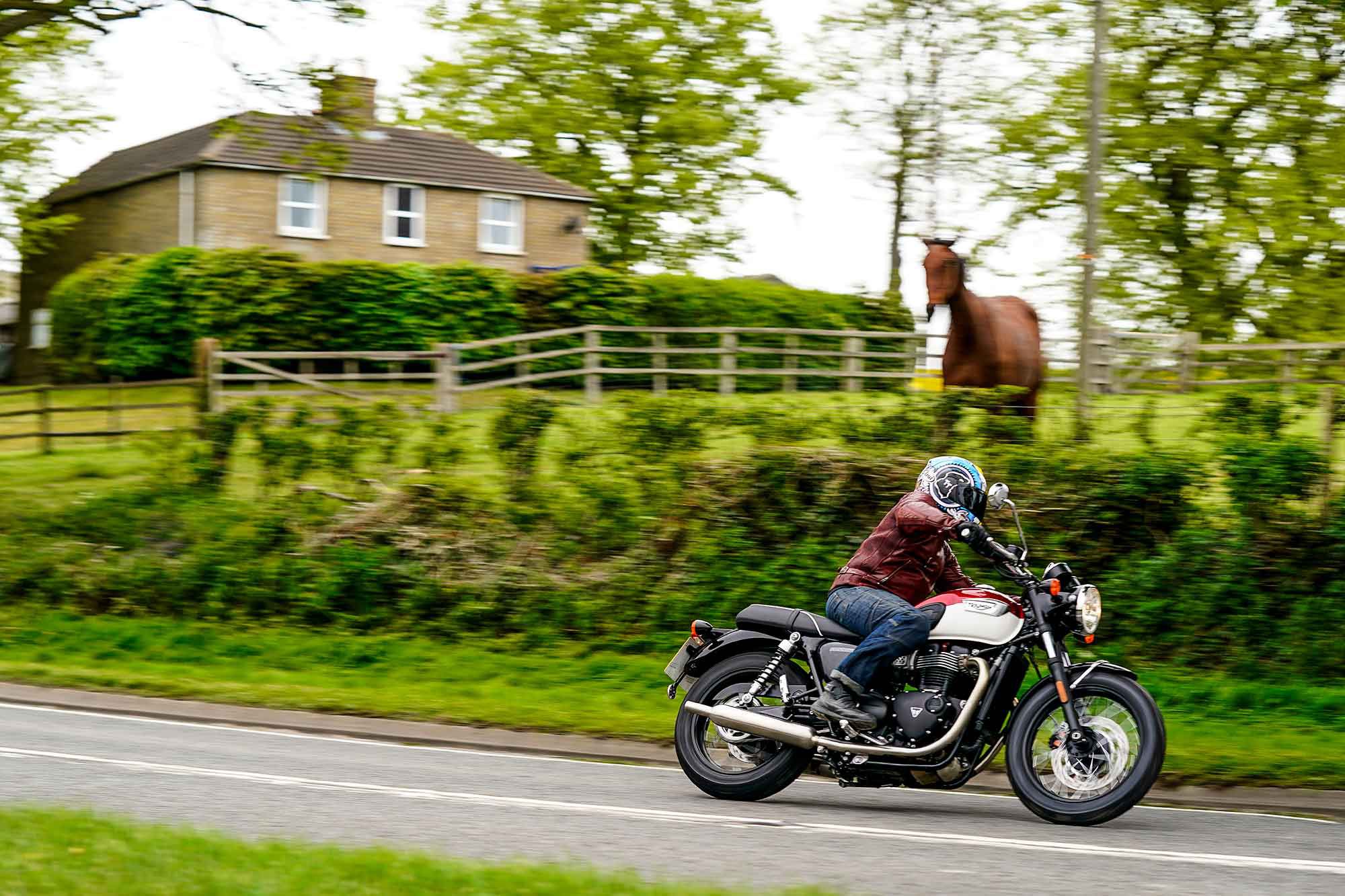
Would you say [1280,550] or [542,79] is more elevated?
[542,79]

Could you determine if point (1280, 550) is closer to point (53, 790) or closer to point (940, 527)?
point (940, 527)

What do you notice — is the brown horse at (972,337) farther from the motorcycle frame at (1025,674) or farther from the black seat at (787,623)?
the motorcycle frame at (1025,674)

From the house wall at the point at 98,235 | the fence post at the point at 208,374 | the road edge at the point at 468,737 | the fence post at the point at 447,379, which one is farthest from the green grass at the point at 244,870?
the house wall at the point at 98,235

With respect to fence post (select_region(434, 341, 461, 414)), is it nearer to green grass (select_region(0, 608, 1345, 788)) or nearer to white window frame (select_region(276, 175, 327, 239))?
green grass (select_region(0, 608, 1345, 788))

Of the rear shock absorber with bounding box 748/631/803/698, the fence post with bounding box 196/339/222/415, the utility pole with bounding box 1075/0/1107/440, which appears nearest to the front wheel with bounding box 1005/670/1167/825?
the rear shock absorber with bounding box 748/631/803/698

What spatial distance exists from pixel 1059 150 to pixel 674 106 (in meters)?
14.6

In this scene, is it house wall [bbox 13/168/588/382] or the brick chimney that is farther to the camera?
house wall [bbox 13/168/588/382]

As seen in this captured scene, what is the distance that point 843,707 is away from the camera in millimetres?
7883

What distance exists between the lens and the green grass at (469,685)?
10000 millimetres

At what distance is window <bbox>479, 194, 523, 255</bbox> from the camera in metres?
43.7

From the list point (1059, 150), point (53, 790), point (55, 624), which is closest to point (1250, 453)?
point (53, 790)

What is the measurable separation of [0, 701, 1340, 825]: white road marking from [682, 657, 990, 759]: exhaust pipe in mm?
1042

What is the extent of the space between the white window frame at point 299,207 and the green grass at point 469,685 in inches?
1000

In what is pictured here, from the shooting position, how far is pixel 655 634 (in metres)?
13.7
